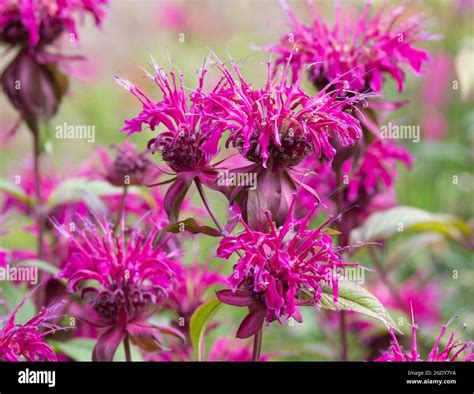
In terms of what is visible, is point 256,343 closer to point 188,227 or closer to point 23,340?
point 188,227

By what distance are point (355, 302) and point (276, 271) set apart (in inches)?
4.4

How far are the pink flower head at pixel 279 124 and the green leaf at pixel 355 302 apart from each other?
176 mm

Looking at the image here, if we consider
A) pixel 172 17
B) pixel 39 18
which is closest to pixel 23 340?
pixel 39 18

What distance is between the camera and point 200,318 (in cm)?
111

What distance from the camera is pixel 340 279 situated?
1.05 metres

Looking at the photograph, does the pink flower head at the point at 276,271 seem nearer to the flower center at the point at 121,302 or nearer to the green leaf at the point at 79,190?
the flower center at the point at 121,302

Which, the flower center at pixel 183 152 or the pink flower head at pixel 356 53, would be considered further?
the pink flower head at pixel 356 53

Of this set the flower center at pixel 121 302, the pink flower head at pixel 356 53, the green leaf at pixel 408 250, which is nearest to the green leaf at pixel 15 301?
the flower center at pixel 121 302

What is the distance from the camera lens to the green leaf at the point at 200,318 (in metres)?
1.09

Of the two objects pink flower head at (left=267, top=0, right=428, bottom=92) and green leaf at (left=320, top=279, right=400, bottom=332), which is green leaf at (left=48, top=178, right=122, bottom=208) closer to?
pink flower head at (left=267, top=0, right=428, bottom=92)

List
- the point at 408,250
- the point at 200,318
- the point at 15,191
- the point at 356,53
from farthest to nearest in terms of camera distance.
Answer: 1. the point at 408,250
2. the point at 15,191
3. the point at 356,53
4. the point at 200,318

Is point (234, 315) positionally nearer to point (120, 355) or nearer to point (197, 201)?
point (197, 201)
